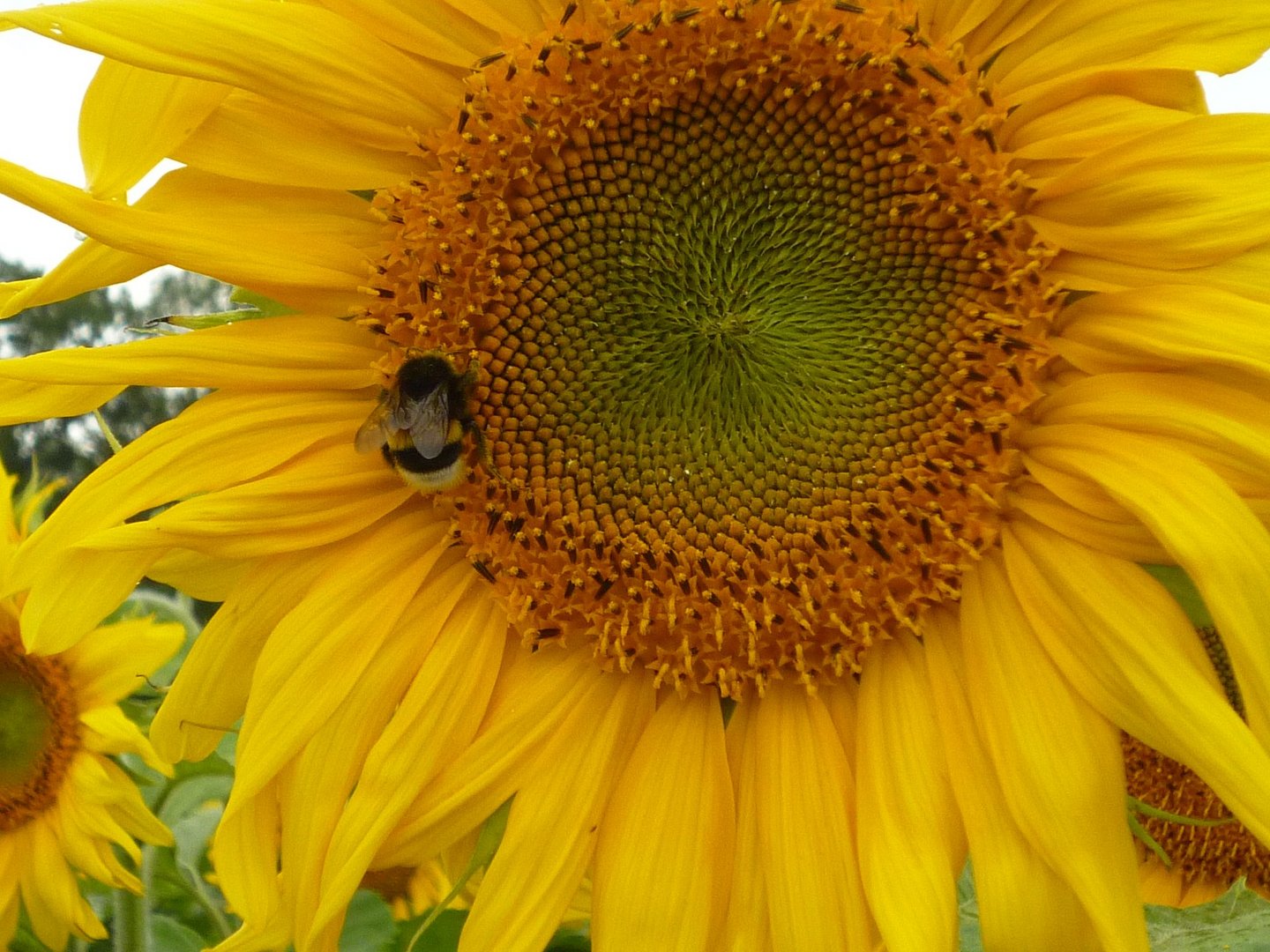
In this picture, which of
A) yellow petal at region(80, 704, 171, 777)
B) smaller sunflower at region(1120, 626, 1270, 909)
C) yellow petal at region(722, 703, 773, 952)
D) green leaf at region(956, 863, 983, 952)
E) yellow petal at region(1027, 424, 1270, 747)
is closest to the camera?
yellow petal at region(1027, 424, 1270, 747)

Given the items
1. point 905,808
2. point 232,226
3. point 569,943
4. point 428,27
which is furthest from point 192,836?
point 428,27

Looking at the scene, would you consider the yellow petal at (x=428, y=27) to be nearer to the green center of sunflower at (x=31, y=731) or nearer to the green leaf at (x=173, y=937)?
the green center of sunflower at (x=31, y=731)

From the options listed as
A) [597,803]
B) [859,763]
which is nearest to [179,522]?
[597,803]

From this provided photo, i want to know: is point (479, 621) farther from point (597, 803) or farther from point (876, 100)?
point (876, 100)

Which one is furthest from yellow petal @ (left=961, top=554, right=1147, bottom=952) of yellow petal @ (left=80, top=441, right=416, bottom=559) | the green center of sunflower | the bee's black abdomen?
the green center of sunflower

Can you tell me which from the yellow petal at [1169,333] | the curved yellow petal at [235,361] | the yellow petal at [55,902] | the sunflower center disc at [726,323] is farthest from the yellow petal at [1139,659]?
the yellow petal at [55,902]

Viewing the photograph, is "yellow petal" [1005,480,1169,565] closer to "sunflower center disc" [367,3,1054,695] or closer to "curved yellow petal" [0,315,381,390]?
"sunflower center disc" [367,3,1054,695]
